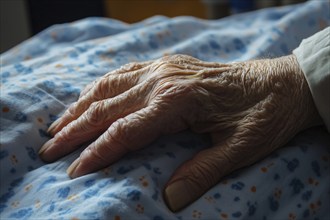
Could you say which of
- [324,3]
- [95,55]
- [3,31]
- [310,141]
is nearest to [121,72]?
[95,55]

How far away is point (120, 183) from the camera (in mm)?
590

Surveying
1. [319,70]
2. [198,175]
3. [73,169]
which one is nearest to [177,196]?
[198,175]

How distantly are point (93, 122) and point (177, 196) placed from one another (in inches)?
6.6

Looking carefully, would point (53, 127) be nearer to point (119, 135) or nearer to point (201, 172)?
point (119, 135)

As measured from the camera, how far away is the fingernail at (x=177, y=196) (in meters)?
0.59

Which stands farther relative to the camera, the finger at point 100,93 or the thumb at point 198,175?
the finger at point 100,93

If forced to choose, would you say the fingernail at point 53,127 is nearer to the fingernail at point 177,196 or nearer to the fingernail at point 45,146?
the fingernail at point 45,146

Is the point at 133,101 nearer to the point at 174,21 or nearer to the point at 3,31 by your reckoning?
the point at 174,21

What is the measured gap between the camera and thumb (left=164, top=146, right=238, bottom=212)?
1.94ft

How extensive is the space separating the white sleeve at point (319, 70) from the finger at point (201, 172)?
151mm

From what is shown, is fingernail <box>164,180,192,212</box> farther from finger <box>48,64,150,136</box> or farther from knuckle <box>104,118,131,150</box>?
finger <box>48,64,150,136</box>

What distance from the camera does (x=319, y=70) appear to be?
0.71 m

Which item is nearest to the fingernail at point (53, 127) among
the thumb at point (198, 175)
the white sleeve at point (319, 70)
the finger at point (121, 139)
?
the finger at point (121, 139)

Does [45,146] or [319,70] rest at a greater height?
[319,70]
